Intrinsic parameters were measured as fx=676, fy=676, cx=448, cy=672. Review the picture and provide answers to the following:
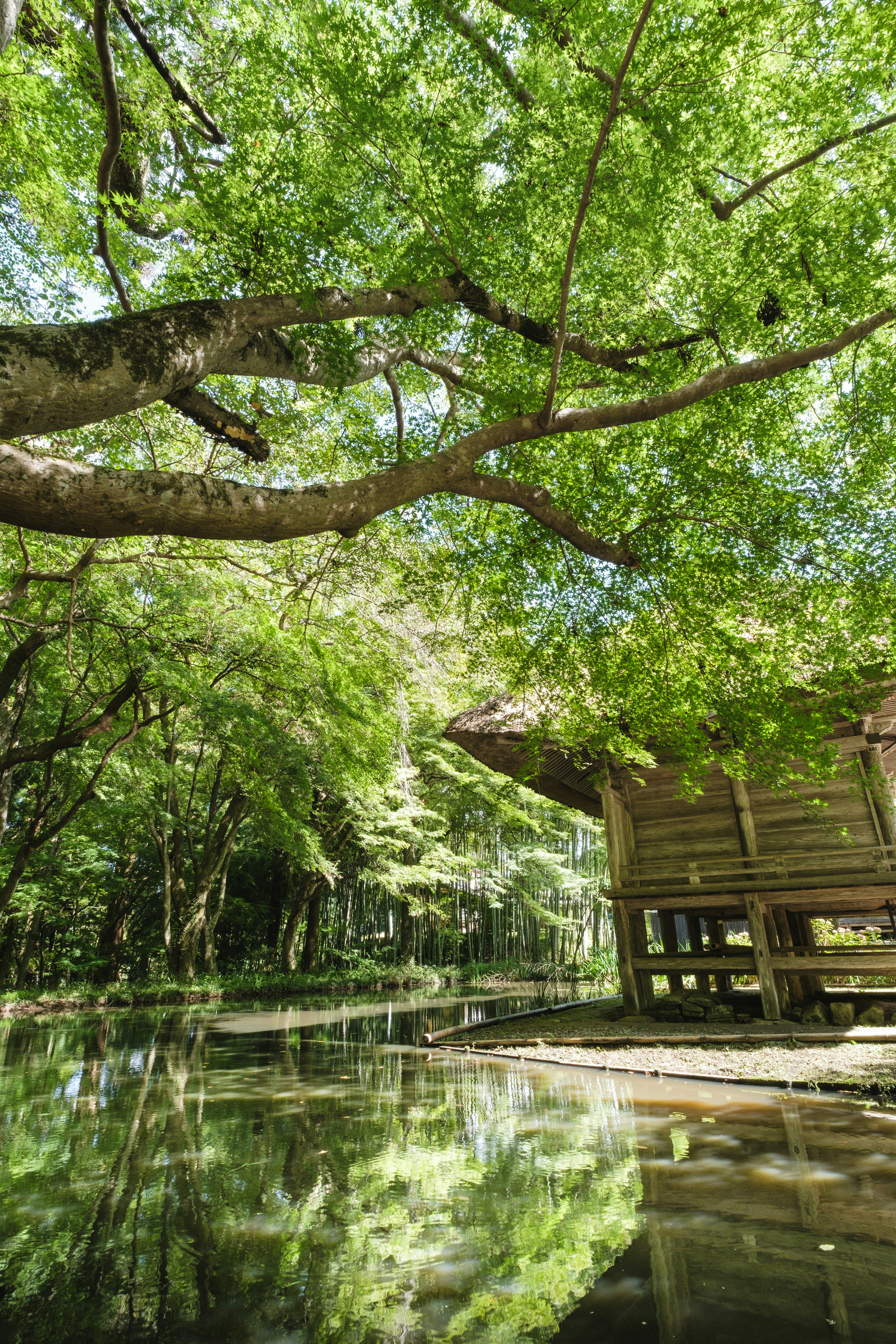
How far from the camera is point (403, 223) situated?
15.1ft

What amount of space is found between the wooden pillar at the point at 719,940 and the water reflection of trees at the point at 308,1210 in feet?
31.1

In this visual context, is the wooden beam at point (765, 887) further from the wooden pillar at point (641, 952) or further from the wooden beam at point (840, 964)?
the wooden beam at point (840, 964)

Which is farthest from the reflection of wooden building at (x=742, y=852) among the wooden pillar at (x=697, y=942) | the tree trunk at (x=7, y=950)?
the tree trunk at (x=7, y=950)

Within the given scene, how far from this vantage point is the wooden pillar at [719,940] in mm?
13008

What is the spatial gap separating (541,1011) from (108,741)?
28.2 feet

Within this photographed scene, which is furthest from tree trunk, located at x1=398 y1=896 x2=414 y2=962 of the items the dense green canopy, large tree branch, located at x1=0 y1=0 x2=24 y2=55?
large tree branch, located at x1=0 y1=0 x2=24 y2=55

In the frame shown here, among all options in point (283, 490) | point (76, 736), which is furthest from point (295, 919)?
point (283, 490)

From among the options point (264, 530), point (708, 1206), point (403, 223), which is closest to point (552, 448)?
point (403, 223)

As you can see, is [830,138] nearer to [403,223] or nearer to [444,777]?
[403,223]

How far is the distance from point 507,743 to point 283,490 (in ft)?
21.4

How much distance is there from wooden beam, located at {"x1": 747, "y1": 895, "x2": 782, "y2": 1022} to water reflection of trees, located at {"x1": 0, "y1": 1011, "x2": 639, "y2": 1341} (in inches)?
177

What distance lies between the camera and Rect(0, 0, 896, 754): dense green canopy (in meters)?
3.93

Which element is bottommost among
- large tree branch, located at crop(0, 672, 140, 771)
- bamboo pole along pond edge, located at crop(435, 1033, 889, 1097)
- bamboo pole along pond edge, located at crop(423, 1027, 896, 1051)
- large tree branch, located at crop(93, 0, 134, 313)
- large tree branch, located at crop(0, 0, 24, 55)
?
bamboo pole along pond edge, located at crop(435, 1033, 889, 1097)

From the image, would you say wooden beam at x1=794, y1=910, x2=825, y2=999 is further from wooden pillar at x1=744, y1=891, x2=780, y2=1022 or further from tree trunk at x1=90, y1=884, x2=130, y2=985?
tree trunk at x1=90, y1=884, x2=130, y2=985
